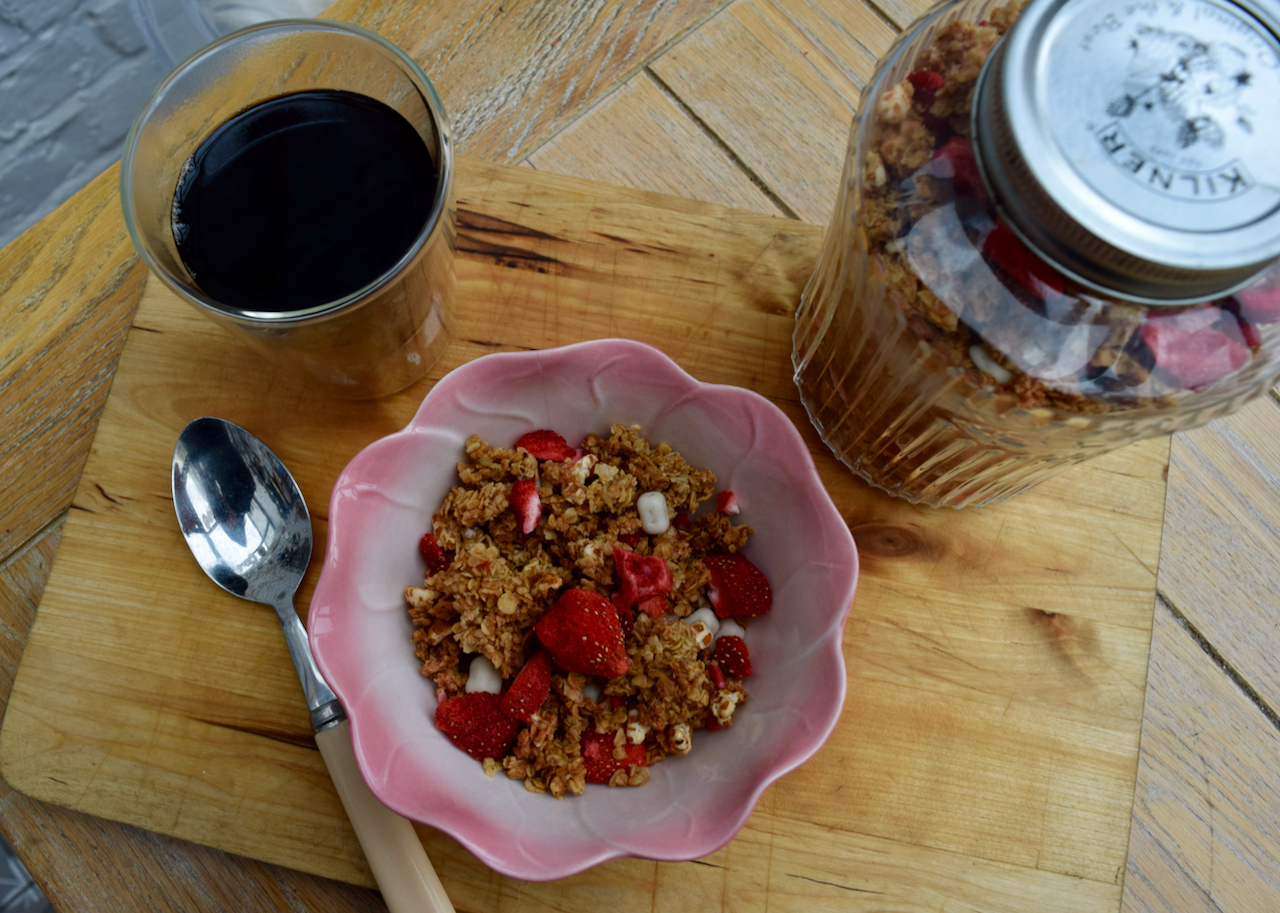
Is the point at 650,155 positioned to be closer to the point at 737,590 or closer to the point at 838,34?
the point at 838,34

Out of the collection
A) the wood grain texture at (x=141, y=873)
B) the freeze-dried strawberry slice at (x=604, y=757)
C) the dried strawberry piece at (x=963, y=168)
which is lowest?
the wood grain texture at (x=141, y=873)

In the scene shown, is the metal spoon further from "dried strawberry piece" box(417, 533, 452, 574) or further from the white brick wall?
the white brick wall

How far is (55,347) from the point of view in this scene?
0.85 m

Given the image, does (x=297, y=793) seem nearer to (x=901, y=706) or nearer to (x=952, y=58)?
(x=901, y=706)

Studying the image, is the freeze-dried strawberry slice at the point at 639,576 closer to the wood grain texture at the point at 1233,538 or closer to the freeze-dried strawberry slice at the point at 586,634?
the freeze-dried strawberry slice at the point at 586,634

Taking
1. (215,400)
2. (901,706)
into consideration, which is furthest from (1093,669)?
(215,400)

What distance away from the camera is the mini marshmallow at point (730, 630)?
0.68m

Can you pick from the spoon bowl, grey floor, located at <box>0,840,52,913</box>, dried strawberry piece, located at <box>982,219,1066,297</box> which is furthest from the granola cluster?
grey floor, located at <box>0,840,52,913</box>

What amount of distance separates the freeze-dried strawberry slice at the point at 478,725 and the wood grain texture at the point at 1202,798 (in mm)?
630

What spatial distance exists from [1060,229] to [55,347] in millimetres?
921

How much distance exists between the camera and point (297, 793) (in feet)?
2.30

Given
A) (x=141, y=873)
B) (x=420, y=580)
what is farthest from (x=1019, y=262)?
(x=141, y=873)

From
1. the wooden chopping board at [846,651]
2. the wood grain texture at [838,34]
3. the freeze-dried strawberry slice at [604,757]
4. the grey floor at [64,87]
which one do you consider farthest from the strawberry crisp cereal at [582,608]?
the grey floor at [64,87]

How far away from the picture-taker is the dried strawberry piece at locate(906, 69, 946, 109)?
52 cm
